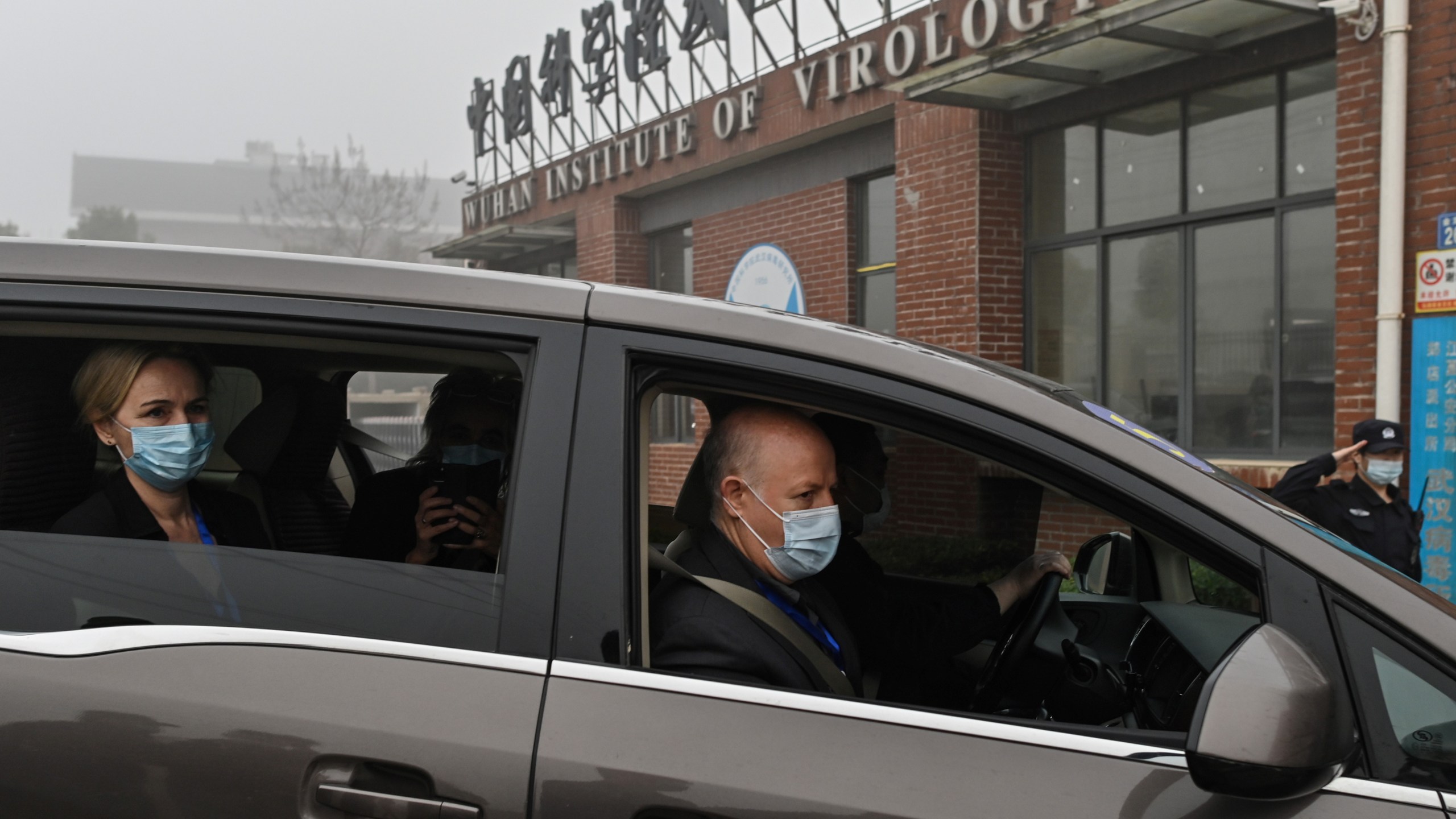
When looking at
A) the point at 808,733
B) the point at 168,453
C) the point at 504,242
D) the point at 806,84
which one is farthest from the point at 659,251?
the point at 808,733

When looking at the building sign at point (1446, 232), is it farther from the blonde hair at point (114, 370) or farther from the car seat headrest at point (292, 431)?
the blonde hair at point (114, 370)

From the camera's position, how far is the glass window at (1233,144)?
7.53m

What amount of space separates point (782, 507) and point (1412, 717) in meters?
0.98

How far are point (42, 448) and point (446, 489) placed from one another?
2.52 feet

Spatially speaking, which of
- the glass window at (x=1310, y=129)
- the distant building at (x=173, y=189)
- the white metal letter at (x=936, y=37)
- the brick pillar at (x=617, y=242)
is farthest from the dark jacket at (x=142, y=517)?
Result: the distant building at (x=173, y=189)

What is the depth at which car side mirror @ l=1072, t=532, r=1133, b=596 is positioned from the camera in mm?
2510

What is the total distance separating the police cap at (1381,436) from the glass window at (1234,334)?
2.01 metres

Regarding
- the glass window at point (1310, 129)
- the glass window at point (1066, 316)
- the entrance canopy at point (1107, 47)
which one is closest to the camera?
the entrance canopy at point (1107, 47)

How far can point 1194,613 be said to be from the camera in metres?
2.22

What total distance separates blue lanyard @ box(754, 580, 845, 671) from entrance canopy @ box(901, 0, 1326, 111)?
580 centimetres

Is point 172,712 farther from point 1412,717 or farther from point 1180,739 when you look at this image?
point 1412,717

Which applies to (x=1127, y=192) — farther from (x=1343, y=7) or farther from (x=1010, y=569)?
(x=1010, y=569)

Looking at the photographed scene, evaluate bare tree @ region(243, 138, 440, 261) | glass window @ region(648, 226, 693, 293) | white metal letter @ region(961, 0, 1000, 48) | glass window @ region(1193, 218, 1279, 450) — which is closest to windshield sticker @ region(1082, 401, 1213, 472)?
glass window @ region(1193, 218, 1279, 450)

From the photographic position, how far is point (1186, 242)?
26.7 ft
